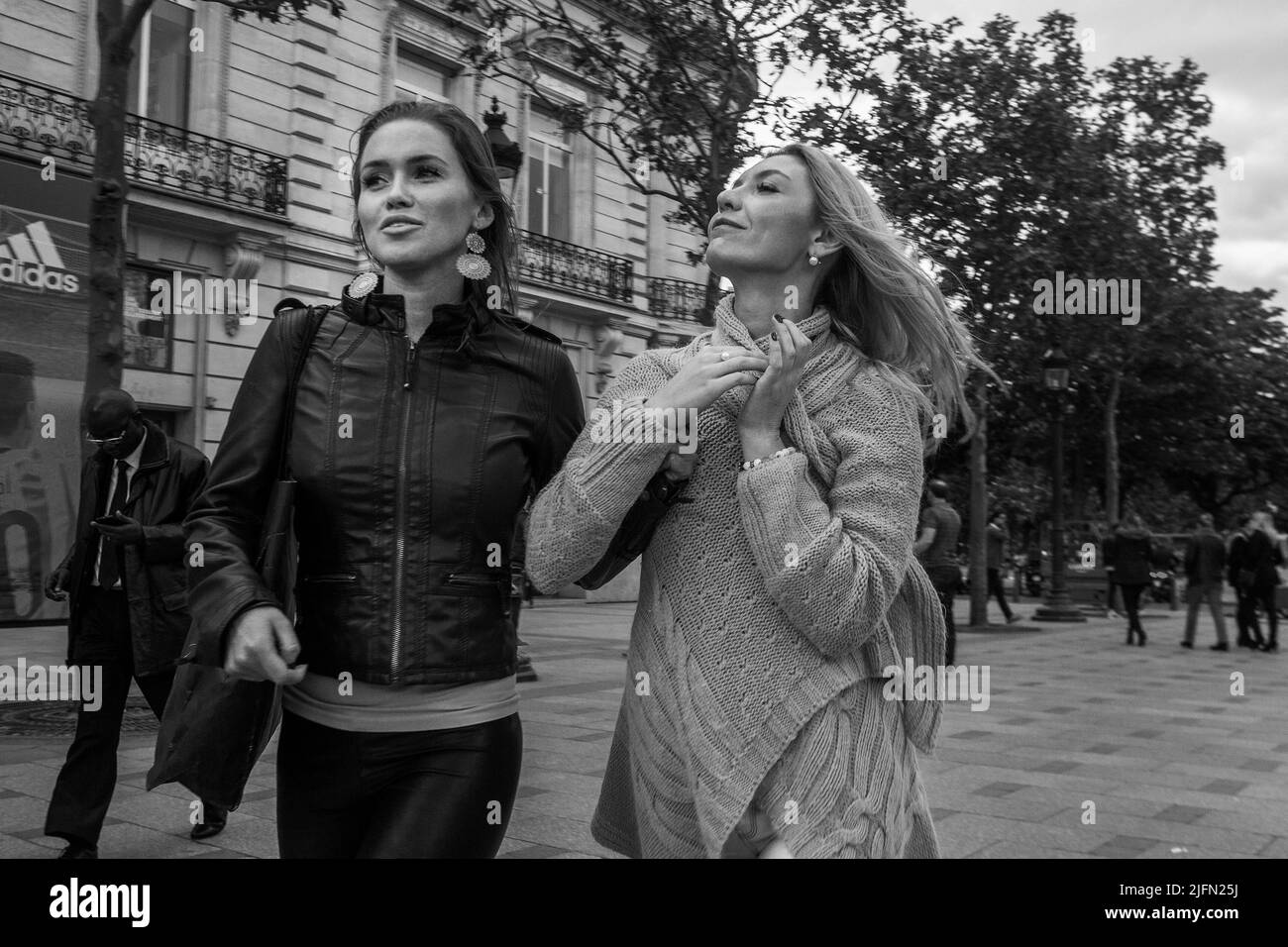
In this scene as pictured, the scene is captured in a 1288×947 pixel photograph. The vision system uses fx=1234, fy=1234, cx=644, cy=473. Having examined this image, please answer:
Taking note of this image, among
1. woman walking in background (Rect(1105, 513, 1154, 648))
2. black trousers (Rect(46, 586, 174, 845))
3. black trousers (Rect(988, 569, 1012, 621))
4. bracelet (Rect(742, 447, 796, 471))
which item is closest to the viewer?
bracelet (Rect(742, 447, 796, 471))

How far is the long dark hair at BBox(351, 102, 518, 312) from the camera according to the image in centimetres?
219

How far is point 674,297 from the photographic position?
84.3 feet

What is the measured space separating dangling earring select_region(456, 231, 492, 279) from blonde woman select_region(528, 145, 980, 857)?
0.33 metres

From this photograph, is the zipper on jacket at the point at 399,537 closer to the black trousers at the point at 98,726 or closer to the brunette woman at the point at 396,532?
the brunette woman at the point at 396,532

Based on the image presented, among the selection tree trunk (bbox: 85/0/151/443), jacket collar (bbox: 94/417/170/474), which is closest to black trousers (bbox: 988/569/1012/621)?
tree trunk (bbox: 85/0/151/443)

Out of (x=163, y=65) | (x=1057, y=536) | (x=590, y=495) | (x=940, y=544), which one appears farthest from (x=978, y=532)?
(x=590, y=495)

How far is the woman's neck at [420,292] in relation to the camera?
2.19 m

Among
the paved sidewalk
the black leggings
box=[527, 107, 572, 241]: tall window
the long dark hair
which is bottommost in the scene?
the paved sidewalk

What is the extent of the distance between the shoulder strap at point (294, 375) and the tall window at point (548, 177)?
2079cm

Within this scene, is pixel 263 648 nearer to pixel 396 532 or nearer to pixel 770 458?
pixel 396 532

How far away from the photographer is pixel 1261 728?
30.2ft

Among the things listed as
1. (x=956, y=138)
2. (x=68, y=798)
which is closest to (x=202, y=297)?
(x=956, y=138)

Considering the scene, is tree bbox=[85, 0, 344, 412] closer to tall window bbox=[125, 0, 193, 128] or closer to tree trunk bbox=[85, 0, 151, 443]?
tree trunk bbox=[85, 0, 151, 443]

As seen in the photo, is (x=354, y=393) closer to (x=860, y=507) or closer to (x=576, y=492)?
(x=576, y=492)
